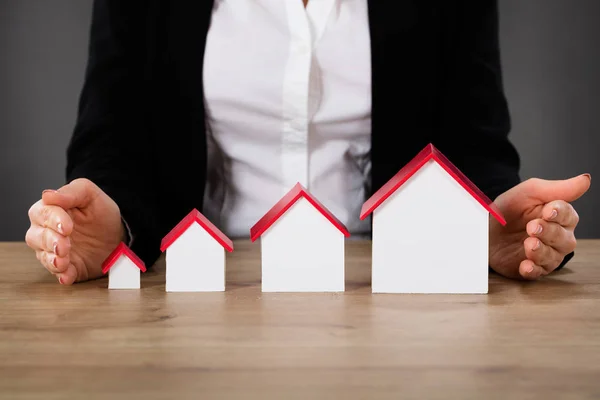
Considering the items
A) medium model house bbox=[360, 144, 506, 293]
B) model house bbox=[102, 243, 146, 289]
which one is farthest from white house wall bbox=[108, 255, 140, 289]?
medium model house bbox=[360, 144, 506, 293]

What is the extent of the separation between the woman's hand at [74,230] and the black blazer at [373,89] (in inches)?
9.5

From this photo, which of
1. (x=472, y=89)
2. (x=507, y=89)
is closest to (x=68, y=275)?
(x=472, y=89)

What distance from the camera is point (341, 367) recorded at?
642 mm

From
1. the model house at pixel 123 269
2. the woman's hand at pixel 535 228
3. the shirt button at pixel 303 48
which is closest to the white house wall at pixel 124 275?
the model house at pixel 123 269

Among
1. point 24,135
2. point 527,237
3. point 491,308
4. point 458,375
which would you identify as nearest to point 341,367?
point 458,375

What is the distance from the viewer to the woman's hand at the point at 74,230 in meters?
0.90

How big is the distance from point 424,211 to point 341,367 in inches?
A: 11.3

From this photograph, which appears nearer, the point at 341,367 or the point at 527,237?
the point at 341,367

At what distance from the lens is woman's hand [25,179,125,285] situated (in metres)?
0.90

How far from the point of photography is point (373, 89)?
1304mm

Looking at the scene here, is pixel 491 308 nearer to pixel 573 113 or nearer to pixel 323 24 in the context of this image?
pixel 323 24

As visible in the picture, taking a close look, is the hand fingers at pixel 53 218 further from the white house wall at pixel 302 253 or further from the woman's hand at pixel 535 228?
the woman's hand at pixel 535 228

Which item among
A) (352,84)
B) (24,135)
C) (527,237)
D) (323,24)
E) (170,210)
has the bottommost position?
(24,135)

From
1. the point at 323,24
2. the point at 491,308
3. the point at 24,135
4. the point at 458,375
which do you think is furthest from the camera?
the point at 24,135
